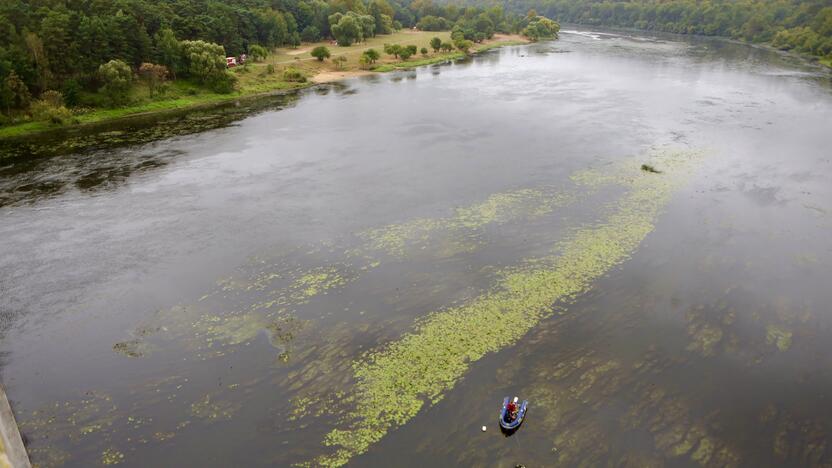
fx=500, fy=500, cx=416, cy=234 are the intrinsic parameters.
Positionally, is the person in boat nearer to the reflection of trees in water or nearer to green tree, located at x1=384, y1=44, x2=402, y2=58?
the reflection of trees in water

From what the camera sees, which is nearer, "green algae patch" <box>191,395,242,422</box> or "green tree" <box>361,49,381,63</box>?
"green algae patch" <box>191,395,242,422</box>

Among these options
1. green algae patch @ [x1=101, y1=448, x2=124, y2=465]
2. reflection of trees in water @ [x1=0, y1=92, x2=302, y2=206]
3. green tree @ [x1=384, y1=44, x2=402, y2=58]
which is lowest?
green algae patch @ [x1=101, y1=448, x2=124, y2=465]

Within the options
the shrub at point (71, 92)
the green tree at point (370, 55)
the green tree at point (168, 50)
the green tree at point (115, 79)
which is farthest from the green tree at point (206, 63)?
the green tree at point (370, 55)

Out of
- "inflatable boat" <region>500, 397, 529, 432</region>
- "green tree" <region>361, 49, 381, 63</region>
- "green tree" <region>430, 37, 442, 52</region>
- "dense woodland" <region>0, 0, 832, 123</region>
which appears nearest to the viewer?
"inflatable boat" <region>500, 397, 529, 432</region>

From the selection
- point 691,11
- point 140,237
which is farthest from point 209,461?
point 691,11

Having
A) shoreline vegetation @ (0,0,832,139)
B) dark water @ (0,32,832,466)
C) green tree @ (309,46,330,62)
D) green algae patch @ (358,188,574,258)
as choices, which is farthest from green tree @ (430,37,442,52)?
green algae patch @ (358,188,574,258)

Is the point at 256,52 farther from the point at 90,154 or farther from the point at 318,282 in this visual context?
the point at 318,282
